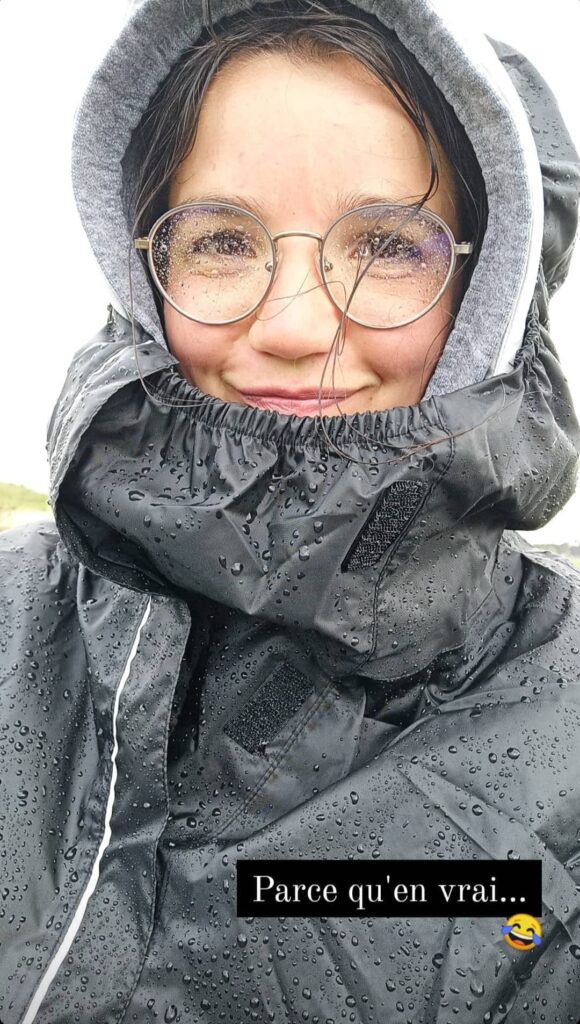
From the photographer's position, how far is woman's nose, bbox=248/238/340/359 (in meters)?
1.11

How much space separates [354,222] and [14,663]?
3.01ft

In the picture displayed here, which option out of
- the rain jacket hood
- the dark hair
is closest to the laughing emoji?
the rain jacket hood

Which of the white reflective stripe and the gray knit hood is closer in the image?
the white reflective stripe

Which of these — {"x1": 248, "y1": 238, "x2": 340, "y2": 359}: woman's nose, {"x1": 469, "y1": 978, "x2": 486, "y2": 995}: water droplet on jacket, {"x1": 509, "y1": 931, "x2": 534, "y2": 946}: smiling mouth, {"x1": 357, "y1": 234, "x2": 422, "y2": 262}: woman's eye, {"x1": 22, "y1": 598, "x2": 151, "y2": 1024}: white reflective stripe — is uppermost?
{"x1": 357, "y1": 234, "x2": 422, "y2": 262}: woman's eye

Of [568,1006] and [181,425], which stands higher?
[181,425]

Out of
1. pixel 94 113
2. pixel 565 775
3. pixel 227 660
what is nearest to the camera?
pixel 565 775

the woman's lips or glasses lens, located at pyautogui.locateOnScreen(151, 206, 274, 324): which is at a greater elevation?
glasses lens, located at pyautogui.locateOnScreen(151, 206, 274, 324)

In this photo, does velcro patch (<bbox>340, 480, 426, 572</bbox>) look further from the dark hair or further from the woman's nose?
the dark hair

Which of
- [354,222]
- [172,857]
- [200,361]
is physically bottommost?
[172,857]

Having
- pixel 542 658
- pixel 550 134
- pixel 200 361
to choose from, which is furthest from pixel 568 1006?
pixel 550 134

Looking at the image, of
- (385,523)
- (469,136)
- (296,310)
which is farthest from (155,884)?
(469,136)

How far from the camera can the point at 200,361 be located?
1232 millimetres

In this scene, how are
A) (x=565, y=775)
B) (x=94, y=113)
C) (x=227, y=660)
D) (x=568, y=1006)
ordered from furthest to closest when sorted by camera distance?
(x=94, y=113) → (x=227, y=660) → (x=565, y=775) → (x=568, y=1006)

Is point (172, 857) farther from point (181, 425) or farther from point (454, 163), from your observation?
point (454, 163)
